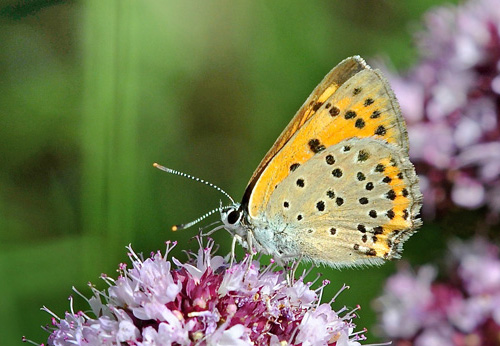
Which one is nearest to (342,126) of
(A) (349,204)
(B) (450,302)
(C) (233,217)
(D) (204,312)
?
(A) (349,204)

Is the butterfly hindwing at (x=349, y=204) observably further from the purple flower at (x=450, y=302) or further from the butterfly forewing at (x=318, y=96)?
the purple flower at (x=450, y=302)

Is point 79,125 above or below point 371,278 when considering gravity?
above

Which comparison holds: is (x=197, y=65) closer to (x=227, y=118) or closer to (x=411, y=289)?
(x=227, y=118)

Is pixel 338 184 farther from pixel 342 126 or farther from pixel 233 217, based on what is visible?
pixel 233 217

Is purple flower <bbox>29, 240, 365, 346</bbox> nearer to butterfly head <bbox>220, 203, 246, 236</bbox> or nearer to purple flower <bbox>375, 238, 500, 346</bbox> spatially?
butterfly head <bbox>220, 203, 246, 236</bbox>

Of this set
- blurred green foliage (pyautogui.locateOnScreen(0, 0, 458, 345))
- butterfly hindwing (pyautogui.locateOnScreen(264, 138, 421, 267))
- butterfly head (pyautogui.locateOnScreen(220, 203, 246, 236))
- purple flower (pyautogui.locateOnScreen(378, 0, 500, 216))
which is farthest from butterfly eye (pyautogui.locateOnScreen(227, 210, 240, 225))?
purple flower (pyautogui.locateOnScreen(378, 0, 500, 216))

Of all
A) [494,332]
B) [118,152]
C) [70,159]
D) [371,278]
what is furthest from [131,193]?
[494,332]
